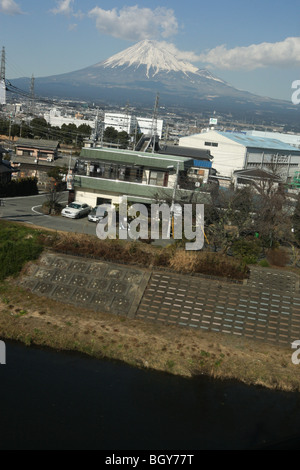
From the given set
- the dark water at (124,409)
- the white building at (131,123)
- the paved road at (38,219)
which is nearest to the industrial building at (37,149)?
the paved road at (38,219)

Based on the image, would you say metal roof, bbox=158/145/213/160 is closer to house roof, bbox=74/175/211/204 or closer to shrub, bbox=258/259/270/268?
house roof, bbox=74/175/211/204

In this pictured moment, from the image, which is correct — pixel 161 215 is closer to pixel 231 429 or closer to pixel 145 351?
pixel 145 351

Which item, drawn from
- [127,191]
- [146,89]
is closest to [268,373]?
[127,191]

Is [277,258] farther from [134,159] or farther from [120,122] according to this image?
[120,122]

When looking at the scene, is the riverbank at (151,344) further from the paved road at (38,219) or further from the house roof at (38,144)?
the house roof at (38,144)

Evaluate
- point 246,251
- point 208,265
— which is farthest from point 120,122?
point 208,265
